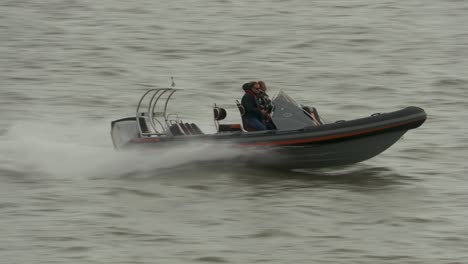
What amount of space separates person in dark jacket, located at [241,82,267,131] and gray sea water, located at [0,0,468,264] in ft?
2.07

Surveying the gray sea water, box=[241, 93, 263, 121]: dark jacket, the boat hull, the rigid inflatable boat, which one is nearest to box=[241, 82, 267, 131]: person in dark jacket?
box=[241, 93, 263, 121]: dark jacket

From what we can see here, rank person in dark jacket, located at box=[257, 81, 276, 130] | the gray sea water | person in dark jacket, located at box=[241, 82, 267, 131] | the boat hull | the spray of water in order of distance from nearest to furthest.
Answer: the gray sea water < the boat hull < person in dark jacket, located at box=[241, 82, 267, 131] < person in dark jacket, located at box=[257, 81, 276, 130] < the spray of water

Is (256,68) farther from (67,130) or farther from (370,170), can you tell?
(370,170)

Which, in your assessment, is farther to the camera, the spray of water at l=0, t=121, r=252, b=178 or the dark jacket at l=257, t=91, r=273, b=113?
the spray of water at l=0, t=121, r=252, b=178

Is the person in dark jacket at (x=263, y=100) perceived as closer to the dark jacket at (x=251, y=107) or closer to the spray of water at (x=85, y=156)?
the dark jacket at (x=251, y=107)

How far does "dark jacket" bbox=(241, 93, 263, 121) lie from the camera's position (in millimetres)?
16203

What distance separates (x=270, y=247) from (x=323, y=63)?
46.1ft

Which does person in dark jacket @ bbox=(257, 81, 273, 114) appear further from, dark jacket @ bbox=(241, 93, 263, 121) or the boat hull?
the boat hull

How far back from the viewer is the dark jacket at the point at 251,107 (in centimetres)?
1620

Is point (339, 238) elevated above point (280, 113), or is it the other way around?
point (280, 113)

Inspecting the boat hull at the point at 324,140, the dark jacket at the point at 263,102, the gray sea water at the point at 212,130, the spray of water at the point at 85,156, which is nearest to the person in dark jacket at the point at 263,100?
the dark jacket at the point at 263,102

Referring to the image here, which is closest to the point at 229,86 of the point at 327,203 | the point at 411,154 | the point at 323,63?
the point at 323,63

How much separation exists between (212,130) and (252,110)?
129 inches

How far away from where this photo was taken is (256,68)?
1008 inches
